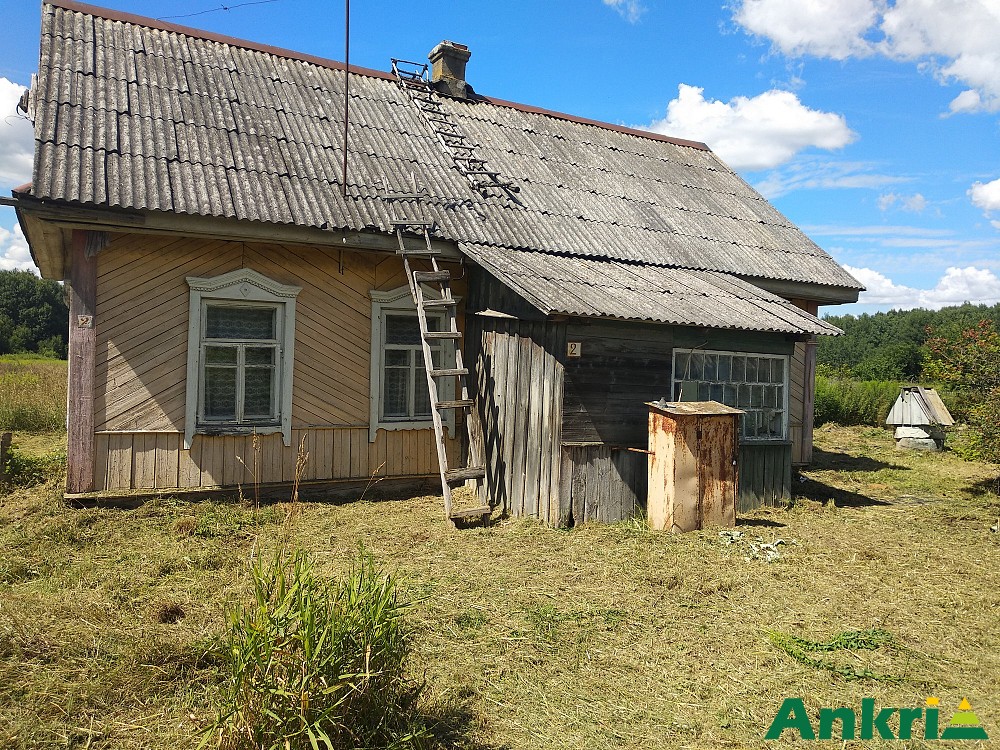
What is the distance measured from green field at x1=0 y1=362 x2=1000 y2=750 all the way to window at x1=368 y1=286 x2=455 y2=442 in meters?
1.13

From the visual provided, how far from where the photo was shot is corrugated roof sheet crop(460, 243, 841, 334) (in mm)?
7508

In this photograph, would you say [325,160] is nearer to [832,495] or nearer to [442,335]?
[442,335]

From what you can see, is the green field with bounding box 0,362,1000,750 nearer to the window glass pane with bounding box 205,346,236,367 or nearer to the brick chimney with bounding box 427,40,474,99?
the window glass pane with bounding box 205,346,236,367

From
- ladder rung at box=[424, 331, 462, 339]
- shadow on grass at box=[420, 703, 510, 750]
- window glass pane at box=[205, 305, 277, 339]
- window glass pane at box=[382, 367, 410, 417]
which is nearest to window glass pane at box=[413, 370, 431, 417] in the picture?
window glass pane at box=[382, 367, 410, 417]

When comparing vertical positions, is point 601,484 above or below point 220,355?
below

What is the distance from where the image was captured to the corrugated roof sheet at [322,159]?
7742 millimetres

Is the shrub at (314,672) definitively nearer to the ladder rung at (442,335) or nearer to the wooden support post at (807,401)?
the ladder rung at (442,335)

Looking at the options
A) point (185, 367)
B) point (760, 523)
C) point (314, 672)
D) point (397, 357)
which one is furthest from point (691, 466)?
point (185, 367)

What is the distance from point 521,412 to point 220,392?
3.46m

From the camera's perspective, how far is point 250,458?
26.5ft

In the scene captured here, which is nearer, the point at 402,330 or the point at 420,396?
the point at 402,330

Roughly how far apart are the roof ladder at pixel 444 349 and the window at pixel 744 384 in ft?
8.36

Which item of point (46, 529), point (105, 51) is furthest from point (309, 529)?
point (105, 51)

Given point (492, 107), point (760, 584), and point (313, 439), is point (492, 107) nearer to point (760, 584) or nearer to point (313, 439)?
point (313, 439)
